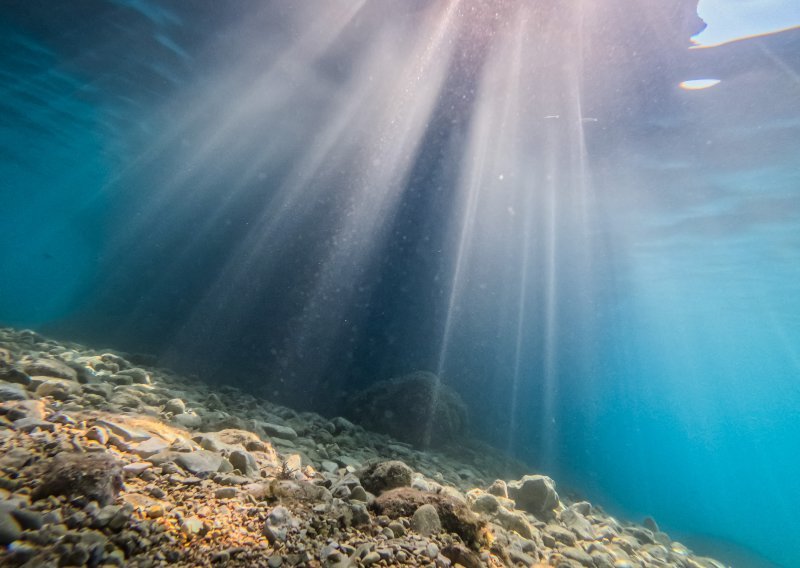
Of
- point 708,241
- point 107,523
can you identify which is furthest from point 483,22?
point 708,241

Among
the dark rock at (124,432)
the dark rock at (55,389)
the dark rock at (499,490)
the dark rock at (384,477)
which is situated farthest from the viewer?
the dark rock at (499,490)

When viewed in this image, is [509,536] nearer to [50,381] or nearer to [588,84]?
[50,381]

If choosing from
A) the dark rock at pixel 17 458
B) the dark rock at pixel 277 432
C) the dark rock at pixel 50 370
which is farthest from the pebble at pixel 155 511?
the dark rock at pixel 277 432

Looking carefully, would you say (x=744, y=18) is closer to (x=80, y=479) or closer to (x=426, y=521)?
(x=426, y=521)

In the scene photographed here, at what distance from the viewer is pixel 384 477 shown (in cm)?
334

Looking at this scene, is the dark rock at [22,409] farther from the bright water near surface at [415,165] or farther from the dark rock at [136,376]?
the bright water near surface at [415,165]

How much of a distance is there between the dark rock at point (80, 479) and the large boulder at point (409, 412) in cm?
818

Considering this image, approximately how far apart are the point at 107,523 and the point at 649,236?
26.5 meters

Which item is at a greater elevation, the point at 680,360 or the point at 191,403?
the point at 680,360

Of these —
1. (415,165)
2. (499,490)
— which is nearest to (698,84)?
(415,165)

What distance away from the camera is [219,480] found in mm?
2703

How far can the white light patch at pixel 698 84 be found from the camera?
1045cm

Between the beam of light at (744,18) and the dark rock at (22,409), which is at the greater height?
the beam of light at (744,18)

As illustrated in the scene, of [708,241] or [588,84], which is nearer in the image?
[588,84]
